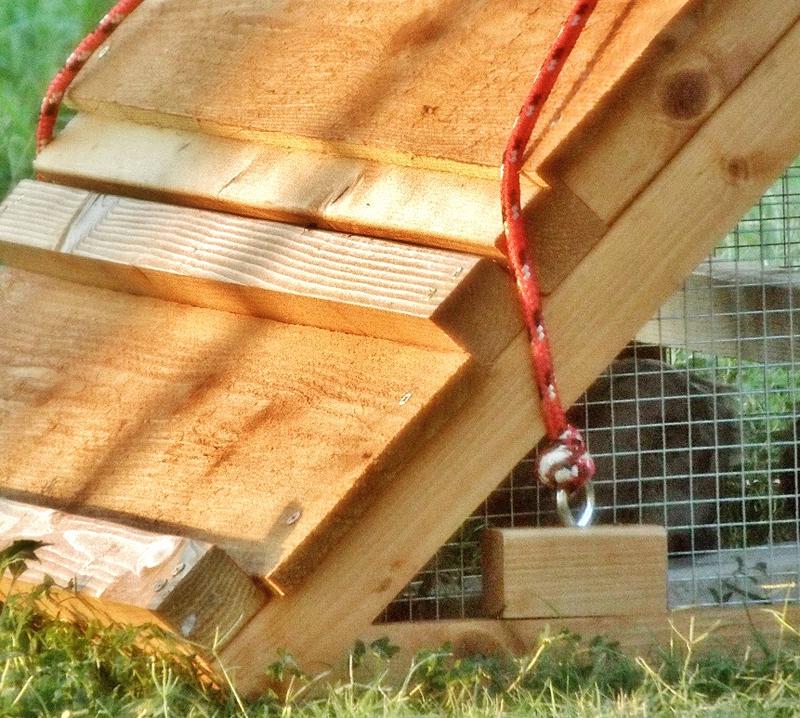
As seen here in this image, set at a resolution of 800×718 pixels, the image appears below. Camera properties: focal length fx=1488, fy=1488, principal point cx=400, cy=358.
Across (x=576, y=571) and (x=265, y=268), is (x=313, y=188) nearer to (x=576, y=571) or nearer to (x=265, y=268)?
(x=265, y=268)

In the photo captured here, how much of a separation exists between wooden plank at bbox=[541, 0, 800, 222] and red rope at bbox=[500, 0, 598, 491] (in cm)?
7

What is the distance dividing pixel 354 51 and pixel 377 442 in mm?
749

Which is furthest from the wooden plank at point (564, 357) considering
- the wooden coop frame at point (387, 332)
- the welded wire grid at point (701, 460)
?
the welded wire grid at point (701, 460)

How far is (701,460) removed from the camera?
288cm

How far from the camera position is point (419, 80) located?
7.41 feet

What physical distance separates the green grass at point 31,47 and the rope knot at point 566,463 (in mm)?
3476

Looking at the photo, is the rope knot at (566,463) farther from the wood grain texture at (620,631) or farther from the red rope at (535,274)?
the wood grain texture at (620,631)

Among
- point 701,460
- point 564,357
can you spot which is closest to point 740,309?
point 701,460

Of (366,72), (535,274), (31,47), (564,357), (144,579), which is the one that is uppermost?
(31,47)

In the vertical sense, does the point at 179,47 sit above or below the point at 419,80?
above

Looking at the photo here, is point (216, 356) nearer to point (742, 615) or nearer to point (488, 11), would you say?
point (488, 11)

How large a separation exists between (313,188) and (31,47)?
3966 millimetres

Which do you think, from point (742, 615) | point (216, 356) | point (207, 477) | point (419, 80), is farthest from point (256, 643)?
point (419, 80)

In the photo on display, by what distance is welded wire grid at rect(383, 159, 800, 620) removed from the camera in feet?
7.93
